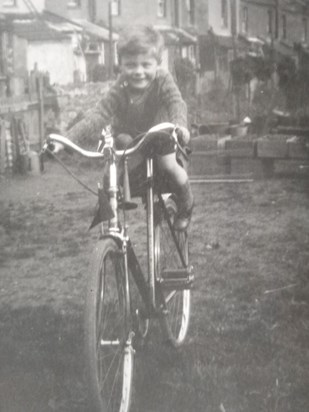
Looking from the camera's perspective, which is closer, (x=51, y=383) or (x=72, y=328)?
(x=51, y=383)

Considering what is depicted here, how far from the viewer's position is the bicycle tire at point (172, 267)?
1.69 m

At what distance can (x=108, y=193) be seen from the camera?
139 cm

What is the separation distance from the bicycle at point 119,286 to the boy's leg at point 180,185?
41mm

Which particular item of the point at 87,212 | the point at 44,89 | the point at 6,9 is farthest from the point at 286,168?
the point at 6,9

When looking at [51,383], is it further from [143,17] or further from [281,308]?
[143,17]

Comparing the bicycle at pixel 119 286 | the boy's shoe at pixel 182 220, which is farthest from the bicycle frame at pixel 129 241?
the boy's shoe at pixel 182 220

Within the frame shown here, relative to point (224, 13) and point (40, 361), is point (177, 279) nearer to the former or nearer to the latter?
point (40, 361)

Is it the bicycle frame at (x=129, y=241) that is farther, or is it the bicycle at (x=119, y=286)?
the bicycle frame at (x=129, y=241)

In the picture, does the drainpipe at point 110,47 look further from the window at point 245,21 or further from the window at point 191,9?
the window at point 245,21

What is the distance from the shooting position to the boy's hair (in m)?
1.56

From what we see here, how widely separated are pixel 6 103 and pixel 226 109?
64 centimetres

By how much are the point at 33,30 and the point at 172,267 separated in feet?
2.58

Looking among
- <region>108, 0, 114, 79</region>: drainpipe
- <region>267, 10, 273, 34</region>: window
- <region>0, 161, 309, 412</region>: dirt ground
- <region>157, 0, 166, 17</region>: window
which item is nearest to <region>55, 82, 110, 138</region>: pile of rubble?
<region>108, 0, 114, 79</region>: drainpipe

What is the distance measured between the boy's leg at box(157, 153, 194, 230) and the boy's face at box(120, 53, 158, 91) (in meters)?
0.19
